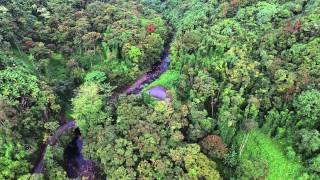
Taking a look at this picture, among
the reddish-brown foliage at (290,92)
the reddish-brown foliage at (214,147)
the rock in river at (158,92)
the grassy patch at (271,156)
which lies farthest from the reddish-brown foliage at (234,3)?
the reddish-brown foliage at (214,147)

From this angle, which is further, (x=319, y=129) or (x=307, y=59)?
(x=307, y=59)

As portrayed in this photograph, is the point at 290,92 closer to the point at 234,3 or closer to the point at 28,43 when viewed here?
the point at 234,3

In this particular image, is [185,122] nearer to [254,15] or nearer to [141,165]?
[141,165]

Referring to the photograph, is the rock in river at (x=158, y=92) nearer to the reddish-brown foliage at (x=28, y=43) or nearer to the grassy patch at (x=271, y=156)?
the grassy patch at (x=271, y=156)

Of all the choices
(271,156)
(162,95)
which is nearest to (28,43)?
(162,95)

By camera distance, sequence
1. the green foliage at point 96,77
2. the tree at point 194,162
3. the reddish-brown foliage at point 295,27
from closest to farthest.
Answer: the tree at point 194,162 → the reddish-brown foliage at point 295,27 → the green foliage at point 96,77

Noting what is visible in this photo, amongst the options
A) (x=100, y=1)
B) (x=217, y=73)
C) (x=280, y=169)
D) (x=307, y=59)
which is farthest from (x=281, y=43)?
(x=100, y=1)

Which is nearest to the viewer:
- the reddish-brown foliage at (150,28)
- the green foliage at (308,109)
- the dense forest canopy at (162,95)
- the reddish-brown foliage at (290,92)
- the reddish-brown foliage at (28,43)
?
the dense forest canopy at (162,95)
